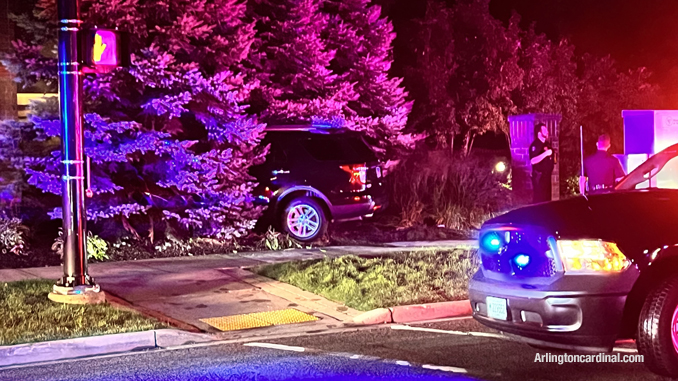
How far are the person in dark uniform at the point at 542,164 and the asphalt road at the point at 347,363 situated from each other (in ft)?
19.3

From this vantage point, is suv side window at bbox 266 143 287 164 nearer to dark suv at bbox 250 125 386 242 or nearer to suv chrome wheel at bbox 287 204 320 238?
dark suv at bbox 250 125 386 242

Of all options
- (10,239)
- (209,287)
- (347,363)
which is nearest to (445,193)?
(209,287)

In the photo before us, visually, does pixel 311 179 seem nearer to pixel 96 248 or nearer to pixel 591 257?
pixel 96 248

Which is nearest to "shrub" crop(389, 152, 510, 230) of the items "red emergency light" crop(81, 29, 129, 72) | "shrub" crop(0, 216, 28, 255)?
"shrub" crop(0, 216, 28, 255)

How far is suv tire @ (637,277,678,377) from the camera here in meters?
5.68

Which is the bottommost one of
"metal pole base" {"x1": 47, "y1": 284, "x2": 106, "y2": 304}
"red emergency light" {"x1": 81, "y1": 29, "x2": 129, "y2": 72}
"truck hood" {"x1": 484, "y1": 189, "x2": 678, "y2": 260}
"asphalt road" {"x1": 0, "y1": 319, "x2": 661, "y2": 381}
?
"asphalt road" {"x1": 0, "y1": 319, "x2": 661, "y2": 381}

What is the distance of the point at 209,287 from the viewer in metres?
10.3

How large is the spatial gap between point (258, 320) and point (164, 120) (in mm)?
5433

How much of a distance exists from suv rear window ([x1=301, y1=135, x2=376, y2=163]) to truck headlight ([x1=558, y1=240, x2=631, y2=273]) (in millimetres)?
7945

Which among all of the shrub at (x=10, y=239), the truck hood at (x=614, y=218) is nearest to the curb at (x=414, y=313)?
the truck hood at (x=614, y=218)

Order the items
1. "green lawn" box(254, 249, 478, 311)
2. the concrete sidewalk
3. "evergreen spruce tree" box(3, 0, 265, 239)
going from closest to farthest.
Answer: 1. the concrete sidewalk
2. "green lawn" box(254, 249, 478, 311)
3. "evergreen spruce tree" box(3, 0, 265, 239)

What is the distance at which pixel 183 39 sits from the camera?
12.8 metres

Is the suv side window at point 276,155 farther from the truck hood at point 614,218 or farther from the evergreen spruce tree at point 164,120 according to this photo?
the truck hood at point 614,218

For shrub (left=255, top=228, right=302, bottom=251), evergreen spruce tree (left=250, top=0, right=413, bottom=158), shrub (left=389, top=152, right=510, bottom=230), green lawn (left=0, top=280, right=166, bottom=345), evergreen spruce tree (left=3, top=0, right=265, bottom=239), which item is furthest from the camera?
shrub (left=389, top=152, right=510, bottom=230)
